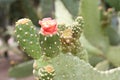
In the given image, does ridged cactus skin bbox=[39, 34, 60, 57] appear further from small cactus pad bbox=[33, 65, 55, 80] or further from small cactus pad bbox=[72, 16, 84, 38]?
small cactus pad bbox=[72, 16, 84, 38]

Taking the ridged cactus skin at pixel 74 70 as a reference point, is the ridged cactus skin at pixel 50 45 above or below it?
above

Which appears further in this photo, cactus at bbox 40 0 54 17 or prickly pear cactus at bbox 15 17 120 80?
cactus at bbox 40 0 54 17

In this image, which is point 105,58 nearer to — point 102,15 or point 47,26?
point 102,15

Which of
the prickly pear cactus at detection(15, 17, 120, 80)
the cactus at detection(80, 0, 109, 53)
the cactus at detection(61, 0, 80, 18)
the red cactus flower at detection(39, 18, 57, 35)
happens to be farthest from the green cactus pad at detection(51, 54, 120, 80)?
the cactus at detection(61, 0, 80, 18)

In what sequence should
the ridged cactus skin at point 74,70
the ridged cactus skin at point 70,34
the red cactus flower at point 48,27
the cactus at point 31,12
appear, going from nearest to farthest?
the red cactus flower at point 48,27, the ridged cactus skin at point 74,70, the ridged cactus skin at point 70,34, the cactus at point 31,12

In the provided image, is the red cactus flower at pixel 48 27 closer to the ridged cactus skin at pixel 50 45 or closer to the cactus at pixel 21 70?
the ridged cactus skin at pixel 50 45

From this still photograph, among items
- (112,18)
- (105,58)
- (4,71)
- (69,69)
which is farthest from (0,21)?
(69,69)

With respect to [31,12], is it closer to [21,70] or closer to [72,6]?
[21,70]

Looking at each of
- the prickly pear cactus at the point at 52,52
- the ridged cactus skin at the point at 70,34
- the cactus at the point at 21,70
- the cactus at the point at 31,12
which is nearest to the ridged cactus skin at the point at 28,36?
the prickly pear cactus at the point at 52,52
